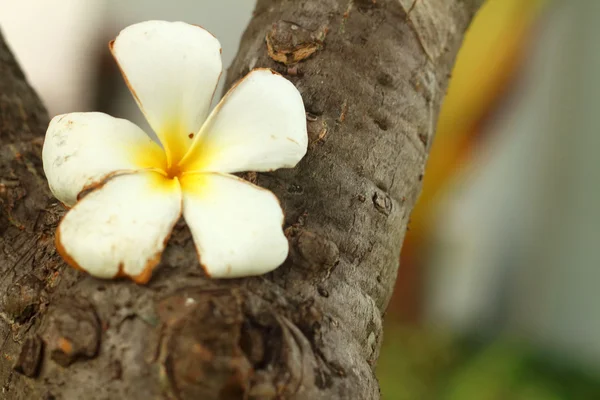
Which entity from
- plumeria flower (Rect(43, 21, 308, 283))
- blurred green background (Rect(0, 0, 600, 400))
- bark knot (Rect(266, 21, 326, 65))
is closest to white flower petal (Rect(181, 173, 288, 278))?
plumeria flower (Rect(43, 21, 308, 283))

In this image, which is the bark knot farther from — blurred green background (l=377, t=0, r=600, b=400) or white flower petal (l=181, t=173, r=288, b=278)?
blurred green background (l=377, t=0, r=600, b=400)

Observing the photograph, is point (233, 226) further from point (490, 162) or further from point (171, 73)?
point (490, 162)

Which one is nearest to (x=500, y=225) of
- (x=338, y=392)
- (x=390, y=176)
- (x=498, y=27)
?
(x=498, y=27)

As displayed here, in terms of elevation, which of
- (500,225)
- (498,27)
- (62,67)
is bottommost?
(62,67)

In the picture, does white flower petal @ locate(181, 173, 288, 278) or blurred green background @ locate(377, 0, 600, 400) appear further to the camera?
blurred green background @ locate(377, 0, 600, 400)

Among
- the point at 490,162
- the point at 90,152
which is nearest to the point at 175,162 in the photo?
the point at 90,152

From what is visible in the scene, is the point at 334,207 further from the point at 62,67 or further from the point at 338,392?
the point at 62,67

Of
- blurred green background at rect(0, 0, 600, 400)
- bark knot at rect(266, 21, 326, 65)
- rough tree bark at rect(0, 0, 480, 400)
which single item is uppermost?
bark knot at rect(266, 21, 326, 65)
